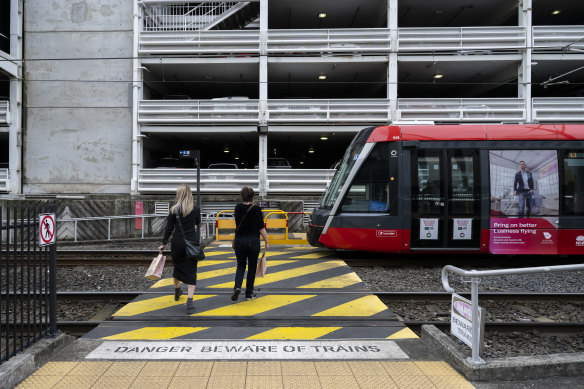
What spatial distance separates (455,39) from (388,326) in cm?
1606

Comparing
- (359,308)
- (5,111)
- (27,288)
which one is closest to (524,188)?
(359,308)

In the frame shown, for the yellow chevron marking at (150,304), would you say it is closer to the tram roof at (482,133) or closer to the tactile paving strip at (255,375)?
the tactile paving strip at (255,375)

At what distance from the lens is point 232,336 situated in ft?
14.7

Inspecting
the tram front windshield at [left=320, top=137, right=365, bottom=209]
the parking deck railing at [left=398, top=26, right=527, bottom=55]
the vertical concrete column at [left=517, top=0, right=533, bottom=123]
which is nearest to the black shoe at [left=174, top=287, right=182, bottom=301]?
the tram front windshield at [left=320, top=137, right=365, bottom=209]

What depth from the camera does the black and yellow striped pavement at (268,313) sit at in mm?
4586

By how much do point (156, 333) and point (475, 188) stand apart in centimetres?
756

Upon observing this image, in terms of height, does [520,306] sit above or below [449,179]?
below

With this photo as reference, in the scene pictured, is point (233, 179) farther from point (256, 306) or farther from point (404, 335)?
point (404, 335)

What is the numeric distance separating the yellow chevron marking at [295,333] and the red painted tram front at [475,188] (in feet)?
13.7

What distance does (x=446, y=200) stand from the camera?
840cm

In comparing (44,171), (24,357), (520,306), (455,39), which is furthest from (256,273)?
(44,171)

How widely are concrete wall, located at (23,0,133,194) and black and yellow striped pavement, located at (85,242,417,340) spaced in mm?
13424

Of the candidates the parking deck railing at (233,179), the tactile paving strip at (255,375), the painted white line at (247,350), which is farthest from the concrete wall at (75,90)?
the tactile paving strip at (255,375)

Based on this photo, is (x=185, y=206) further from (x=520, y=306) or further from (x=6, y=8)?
(x=6, y=8)
